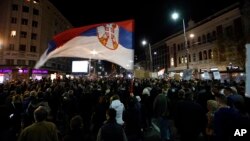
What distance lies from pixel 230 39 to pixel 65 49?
2844cm

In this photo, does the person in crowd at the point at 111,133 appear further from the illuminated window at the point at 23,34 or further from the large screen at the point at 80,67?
the illuminated window at the point at 23,34

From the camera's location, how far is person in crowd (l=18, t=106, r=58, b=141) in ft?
13.0

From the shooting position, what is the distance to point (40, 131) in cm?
405

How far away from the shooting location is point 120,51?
8867mm

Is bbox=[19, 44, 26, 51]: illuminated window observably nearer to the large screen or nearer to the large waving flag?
the large screen

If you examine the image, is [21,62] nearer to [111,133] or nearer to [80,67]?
[80,67]

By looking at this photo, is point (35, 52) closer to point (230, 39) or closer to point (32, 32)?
point (32, 32)

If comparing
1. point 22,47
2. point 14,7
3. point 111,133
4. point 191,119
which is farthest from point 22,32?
point 111,133

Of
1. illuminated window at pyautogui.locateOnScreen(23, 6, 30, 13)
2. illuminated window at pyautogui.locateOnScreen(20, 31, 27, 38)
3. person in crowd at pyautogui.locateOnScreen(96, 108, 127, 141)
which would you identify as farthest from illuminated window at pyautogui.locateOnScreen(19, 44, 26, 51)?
person in crowd at pyautogui.locateOnScreen(96, 108, 127, 141)

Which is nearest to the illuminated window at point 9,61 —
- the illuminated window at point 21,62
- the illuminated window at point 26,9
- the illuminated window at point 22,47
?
the illuminated window at point 21,62

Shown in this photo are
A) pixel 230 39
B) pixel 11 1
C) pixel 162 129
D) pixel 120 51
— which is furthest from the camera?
pixel 11 1

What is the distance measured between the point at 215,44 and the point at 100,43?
35732mm

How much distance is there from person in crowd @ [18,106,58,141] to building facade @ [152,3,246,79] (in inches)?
813

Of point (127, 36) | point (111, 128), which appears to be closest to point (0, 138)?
point (111, 128)
